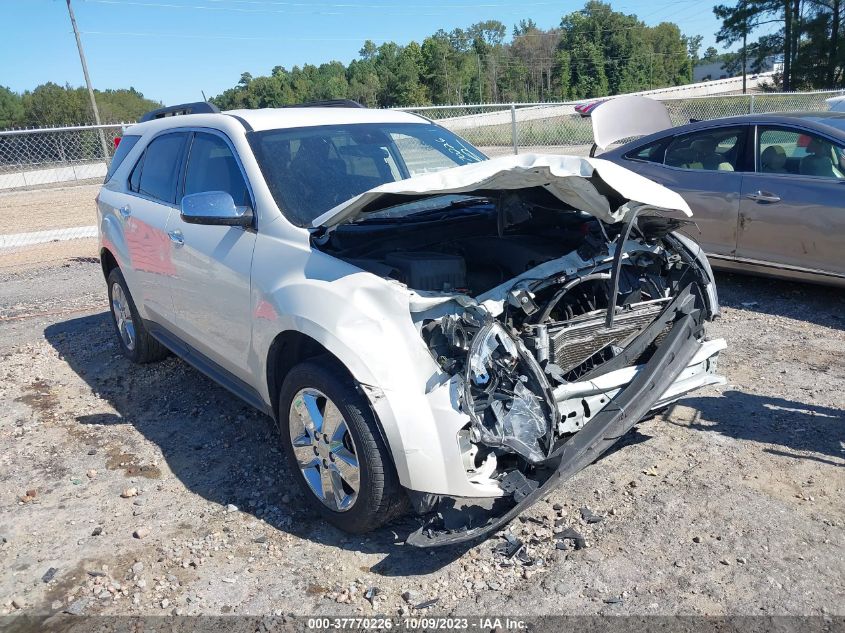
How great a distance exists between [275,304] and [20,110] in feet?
237

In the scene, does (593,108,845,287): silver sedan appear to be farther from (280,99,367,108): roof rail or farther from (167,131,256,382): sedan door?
(167,131,256,382): sedan door

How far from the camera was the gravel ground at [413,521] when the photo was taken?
2.90m

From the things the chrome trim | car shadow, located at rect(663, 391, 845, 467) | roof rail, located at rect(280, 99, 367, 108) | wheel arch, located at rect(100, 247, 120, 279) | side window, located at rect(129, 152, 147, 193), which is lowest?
car shadow, located at rect(663, 391, 845, 467)

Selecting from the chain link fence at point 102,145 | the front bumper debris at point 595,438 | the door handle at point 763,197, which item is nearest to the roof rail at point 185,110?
the front bumper debris at point 595,438

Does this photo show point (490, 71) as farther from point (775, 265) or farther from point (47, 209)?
point (775, 265)

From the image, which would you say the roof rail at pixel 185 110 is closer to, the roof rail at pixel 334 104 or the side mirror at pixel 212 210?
the roof rail at pixel 334 104

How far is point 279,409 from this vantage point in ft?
11.7

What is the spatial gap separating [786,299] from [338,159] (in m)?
4.47

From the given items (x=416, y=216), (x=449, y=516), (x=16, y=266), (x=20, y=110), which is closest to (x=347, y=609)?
(x=449, y=516)

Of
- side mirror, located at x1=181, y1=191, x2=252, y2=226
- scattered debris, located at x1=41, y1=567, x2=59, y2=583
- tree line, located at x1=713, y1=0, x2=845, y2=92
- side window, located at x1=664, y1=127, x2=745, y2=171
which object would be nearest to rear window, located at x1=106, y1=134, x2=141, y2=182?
side mirror, located at x1=181, y1=191, x2=252, y2=226

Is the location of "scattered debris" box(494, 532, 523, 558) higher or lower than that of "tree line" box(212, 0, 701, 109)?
lower

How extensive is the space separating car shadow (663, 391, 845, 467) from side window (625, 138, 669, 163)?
3.17 metres

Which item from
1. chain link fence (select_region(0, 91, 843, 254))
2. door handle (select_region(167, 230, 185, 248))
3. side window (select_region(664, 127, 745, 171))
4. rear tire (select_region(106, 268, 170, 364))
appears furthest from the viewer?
chain link fence (select_region(0, 91, 843, 254))

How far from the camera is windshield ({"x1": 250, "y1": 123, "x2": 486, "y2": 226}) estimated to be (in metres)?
3.82
